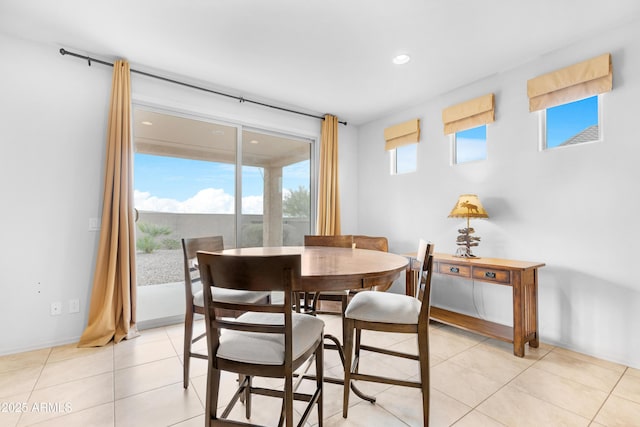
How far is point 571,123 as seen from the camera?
257 centimetres

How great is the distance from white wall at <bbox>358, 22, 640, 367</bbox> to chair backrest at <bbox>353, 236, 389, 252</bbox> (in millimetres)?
720

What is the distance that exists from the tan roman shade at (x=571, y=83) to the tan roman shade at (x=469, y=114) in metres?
0.35

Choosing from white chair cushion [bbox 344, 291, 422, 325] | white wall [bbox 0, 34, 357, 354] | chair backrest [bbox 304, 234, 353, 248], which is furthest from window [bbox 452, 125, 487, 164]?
white wall [bbox 0, 34, 357, 354]

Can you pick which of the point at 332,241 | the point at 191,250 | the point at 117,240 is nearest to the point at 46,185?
the point at 117,240

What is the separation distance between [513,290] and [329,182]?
2478 mm

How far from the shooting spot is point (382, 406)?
5.64 ft

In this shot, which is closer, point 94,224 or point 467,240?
point 94,224

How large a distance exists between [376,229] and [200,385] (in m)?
2.99

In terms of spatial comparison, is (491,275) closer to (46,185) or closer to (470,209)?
(470,209)

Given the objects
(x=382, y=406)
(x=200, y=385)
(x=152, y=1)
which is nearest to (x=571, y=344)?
(x=382, y=406)

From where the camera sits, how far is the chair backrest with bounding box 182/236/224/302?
1895 mm

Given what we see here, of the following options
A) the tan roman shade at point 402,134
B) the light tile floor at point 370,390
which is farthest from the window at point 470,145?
the light tile floor at point 370,390

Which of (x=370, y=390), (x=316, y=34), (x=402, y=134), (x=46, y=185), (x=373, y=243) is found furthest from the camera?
(x=402, y=134)

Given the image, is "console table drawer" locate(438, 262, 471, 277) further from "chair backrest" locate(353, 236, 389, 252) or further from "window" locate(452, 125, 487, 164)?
"window" locate(452, 125, 487, 164)
